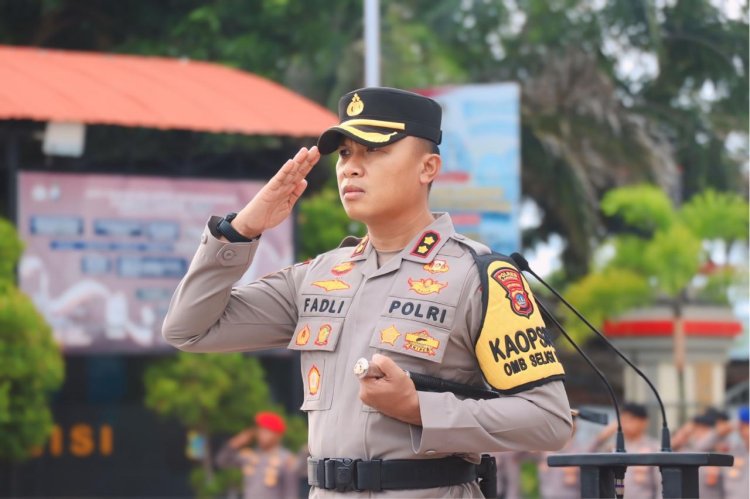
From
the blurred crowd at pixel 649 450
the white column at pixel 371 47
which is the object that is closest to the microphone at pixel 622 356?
the blurred crowd at pixel 649 450

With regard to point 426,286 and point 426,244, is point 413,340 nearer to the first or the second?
A: point 426,286

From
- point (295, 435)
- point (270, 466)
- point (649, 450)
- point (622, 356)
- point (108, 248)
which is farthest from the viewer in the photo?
point (295, 435)

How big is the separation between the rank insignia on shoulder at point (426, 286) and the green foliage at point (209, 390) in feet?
35.0

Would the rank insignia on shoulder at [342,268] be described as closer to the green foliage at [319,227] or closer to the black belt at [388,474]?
the black belt at [388,474]

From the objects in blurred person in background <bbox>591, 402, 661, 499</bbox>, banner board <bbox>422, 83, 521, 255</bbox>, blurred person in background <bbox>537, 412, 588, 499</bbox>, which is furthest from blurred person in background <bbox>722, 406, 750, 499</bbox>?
banner board <bbox>422, 83, 521, 255</bbox>

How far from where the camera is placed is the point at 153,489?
15.9 meters

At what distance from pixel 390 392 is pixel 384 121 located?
0.73 metres

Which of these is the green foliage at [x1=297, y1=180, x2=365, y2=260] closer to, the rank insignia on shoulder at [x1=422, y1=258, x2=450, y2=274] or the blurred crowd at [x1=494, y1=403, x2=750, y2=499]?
the blurred crowd at [x1=494, y1=403, x2=750, y2=499]

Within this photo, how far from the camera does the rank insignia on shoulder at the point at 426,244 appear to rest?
3.52 meters

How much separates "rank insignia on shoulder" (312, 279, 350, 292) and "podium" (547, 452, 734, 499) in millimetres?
660

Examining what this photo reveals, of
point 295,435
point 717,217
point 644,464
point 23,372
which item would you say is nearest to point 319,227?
point 295,435

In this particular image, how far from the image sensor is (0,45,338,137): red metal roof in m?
14.1

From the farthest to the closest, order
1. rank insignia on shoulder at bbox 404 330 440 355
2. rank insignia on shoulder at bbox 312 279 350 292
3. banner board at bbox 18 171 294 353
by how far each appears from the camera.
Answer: banner board at bbox 18 171 294 353 → rank insignia on shoulder at bbox 312 279 350 292 → rank insignia on shoulder at bbox 404 330 440 355

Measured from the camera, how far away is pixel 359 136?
345 centimetres
